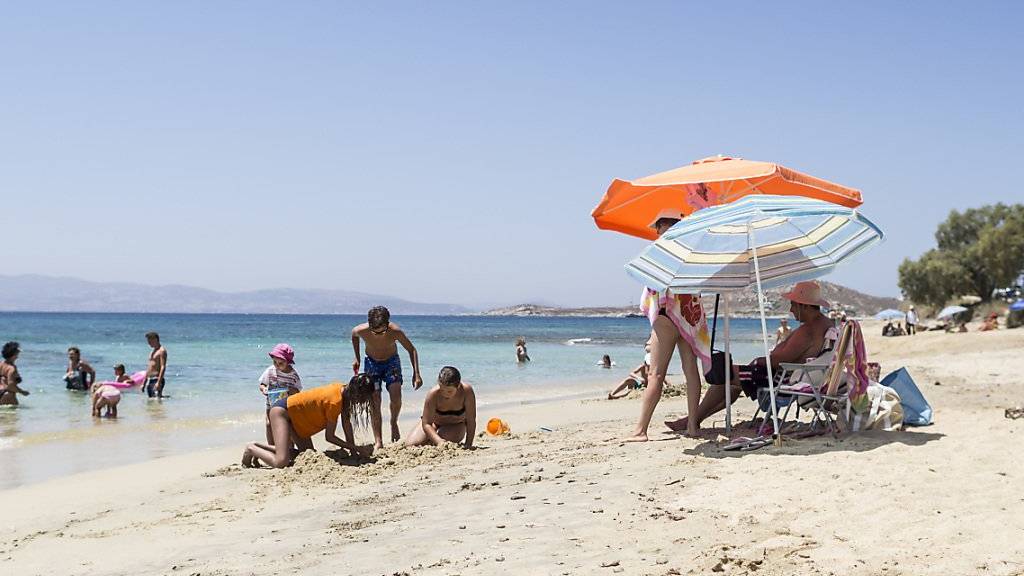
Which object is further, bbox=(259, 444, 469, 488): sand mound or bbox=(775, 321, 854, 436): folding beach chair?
bbox=(259, 444, 469, 488): sand mound

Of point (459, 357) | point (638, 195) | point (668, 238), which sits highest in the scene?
point (638, 195)

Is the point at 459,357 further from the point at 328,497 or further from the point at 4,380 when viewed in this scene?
the point at 328,497

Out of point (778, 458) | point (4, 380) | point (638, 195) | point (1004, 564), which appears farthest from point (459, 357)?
point (1004, 564)

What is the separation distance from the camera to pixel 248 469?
7008 millimetres

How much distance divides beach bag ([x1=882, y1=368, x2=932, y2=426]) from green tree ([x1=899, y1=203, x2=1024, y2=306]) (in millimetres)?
34396

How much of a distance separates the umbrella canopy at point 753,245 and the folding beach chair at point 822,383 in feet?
1.82

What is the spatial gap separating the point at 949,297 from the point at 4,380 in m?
40.4

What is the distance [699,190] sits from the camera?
7.50 metres

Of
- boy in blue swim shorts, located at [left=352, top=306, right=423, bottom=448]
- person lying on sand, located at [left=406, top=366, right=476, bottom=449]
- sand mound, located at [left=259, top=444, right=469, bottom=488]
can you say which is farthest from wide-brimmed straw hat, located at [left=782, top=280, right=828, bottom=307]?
boy in blue swim shorts, located at [left=352, top=306, right=423, bottom=448]

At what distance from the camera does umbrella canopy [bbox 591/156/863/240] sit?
20.9 feet

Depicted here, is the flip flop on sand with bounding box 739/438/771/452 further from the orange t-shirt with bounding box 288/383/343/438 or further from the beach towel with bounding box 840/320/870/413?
the orange t-shirt with bounding box 288/383/343/438

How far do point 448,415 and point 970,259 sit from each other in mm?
40185

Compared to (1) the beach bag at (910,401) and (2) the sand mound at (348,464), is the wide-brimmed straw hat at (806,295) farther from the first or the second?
(2) the sand mound at (348,464)

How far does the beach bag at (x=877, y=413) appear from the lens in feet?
20.5
